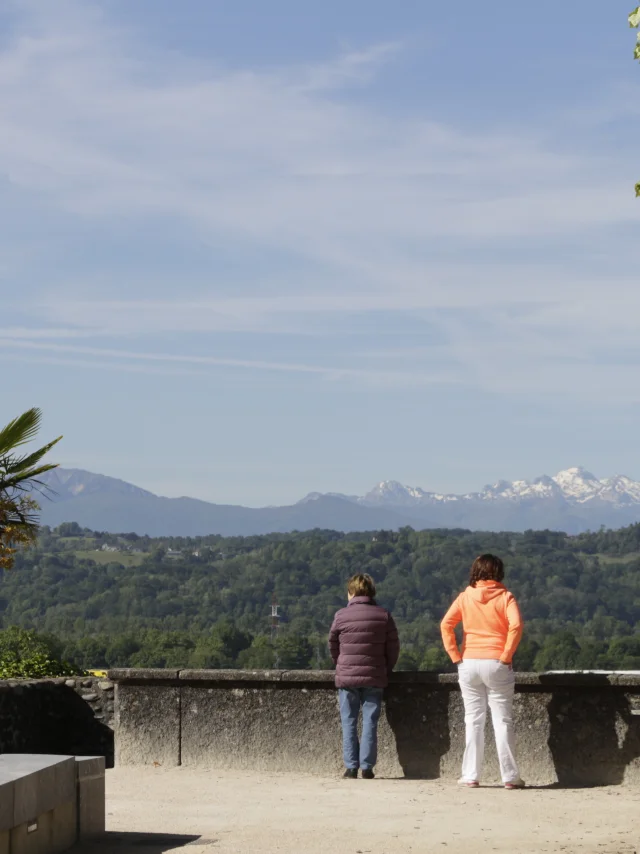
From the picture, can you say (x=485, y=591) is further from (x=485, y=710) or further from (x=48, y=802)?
(x=48, y=802)

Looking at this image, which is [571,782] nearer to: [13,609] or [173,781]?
[173,781]

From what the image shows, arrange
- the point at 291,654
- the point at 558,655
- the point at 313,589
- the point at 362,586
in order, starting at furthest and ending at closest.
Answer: the point at 313,589 < the point at 558,655 < the point at 291,654 < the point at 362,586

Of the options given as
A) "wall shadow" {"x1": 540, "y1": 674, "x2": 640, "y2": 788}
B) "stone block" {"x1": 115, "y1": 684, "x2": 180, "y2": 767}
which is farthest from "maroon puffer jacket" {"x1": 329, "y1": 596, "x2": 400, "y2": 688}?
"stone block" {"x1": 115, "y1": 684, "x2": 180, "y2": 767}

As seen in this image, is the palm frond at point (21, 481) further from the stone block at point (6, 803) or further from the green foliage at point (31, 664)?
the stone block at point (6, 803)

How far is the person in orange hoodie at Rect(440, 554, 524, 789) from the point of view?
8.71 m

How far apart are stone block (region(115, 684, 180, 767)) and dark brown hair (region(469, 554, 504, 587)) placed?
283 cm

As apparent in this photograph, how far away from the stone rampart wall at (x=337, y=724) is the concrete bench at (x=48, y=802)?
3.12m

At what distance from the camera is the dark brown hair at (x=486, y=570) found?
892 cm

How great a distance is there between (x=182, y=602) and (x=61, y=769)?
157 metres

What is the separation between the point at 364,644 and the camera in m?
9.40

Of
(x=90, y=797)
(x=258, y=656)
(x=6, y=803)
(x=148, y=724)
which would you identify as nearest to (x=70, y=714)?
(x=148, y=724)

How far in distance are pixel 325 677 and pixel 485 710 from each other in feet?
4.81

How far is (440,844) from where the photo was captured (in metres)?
6.66

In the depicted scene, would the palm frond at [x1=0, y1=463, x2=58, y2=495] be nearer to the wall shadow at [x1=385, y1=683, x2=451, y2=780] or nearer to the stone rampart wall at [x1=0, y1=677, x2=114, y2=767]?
the stone rampart wall at [x1=0, y1=677, x2=114, y2=767]
